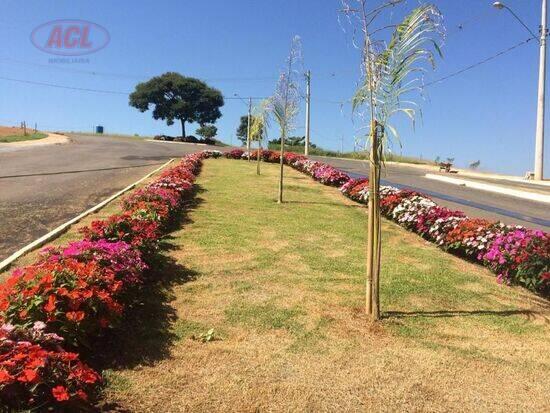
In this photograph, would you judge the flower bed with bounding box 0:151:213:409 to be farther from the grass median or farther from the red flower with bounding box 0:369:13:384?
the grass median

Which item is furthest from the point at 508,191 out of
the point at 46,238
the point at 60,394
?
the point at 60,394

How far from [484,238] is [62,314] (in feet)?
18.9

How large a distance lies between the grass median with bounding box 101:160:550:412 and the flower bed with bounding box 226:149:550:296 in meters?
0.23

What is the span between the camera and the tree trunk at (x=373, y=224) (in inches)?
184

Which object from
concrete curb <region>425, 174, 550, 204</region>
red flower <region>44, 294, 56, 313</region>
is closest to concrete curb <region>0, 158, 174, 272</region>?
red flower <region>44, 294, 56, 313</region>

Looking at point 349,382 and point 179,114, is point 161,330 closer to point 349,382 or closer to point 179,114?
point 349,382

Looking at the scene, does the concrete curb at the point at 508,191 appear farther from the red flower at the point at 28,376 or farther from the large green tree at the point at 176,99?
the large green tree at the point at 176,99

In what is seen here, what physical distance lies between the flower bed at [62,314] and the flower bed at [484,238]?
4498mm

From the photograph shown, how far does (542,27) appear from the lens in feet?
83.4

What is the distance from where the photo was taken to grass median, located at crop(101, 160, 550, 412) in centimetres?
350

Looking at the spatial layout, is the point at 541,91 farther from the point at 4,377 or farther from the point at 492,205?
the point at 4,377

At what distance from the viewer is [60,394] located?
2734 mm

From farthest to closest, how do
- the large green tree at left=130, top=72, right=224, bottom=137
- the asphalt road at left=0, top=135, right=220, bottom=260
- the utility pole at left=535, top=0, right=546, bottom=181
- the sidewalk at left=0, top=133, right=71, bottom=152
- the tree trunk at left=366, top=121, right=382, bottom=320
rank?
the large green tree at left=130, top=72, right=224, bottom=137 → the sidewalk at left=0, top=133, right=71, bottom=152 → the utility pole at left=535, top=0, right=546, bottom=181 → the asphalt road at left=0, top=135, right=220, bottom=260 → the tree trunk at left=366, top=121, right=382, bottom=320

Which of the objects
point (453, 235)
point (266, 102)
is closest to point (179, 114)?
point (266, 102)
